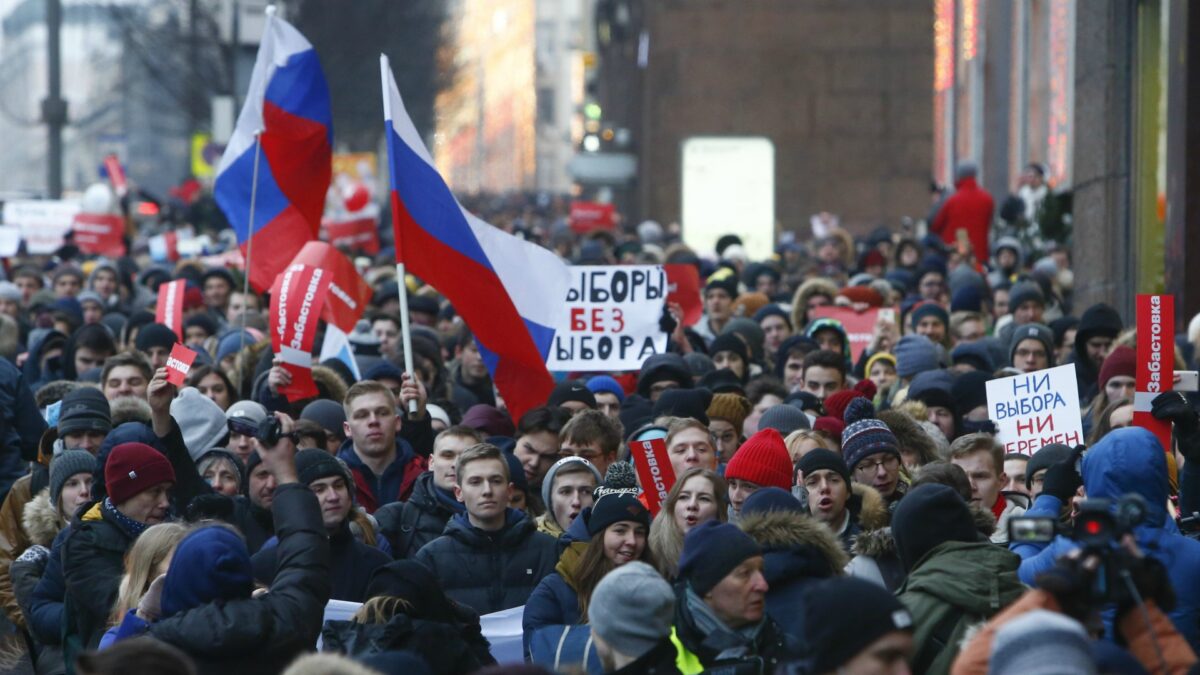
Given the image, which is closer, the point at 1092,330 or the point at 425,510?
the point at 425,510

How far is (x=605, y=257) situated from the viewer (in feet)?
66.9

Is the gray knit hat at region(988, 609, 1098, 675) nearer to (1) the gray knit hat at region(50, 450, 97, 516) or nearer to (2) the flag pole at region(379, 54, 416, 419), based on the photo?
(1) the gray knit hat at region(50, 450, 97, 516)

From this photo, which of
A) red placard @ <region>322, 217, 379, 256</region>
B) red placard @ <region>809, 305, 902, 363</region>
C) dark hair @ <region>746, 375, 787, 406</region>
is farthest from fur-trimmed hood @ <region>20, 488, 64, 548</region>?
red placard @ <region>322, 217, 379, 256</region>

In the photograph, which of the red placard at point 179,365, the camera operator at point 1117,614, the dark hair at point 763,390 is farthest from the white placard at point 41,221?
the camera operator at point 1117,614

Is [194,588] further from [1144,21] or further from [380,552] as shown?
[1144,21]

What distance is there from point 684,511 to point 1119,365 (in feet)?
11.3

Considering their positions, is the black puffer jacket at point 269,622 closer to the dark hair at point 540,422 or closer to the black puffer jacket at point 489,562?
the black puffer jacket at point 489,562

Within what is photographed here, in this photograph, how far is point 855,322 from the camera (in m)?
14.7

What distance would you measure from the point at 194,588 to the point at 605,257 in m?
14.2

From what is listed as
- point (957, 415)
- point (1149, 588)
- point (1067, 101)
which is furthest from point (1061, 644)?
point (1067, 101)

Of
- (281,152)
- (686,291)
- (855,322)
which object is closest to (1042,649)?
(281,152)

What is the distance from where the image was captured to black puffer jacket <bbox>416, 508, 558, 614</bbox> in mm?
8172

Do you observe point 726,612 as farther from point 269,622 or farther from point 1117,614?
point 1117,614

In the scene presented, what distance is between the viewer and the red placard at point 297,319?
11.1m
